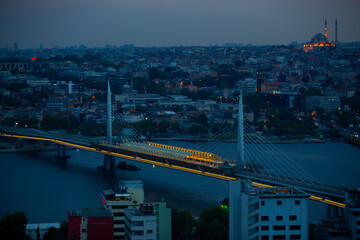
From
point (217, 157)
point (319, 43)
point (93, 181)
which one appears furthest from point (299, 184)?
point (319, 43)

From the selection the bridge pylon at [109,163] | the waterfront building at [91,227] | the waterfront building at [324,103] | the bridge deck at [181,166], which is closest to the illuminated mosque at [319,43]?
the waterfront building at [324,103]

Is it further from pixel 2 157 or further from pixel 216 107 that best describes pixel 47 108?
pixel 2 157

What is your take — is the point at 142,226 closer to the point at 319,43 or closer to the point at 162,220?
the point at 162,220

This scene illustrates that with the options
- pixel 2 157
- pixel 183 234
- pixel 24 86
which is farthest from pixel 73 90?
pixel 183 234

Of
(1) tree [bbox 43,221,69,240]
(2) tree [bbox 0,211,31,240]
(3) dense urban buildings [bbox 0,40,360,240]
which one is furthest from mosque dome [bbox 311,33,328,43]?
(2) tree [bbox 0,211,31,240]

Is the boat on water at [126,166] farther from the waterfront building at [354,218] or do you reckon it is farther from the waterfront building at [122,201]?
the waterfront building at [354,218]

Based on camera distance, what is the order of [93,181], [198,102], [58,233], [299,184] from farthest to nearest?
[198,102] → [93,181] → [299,184] → [58,233]
